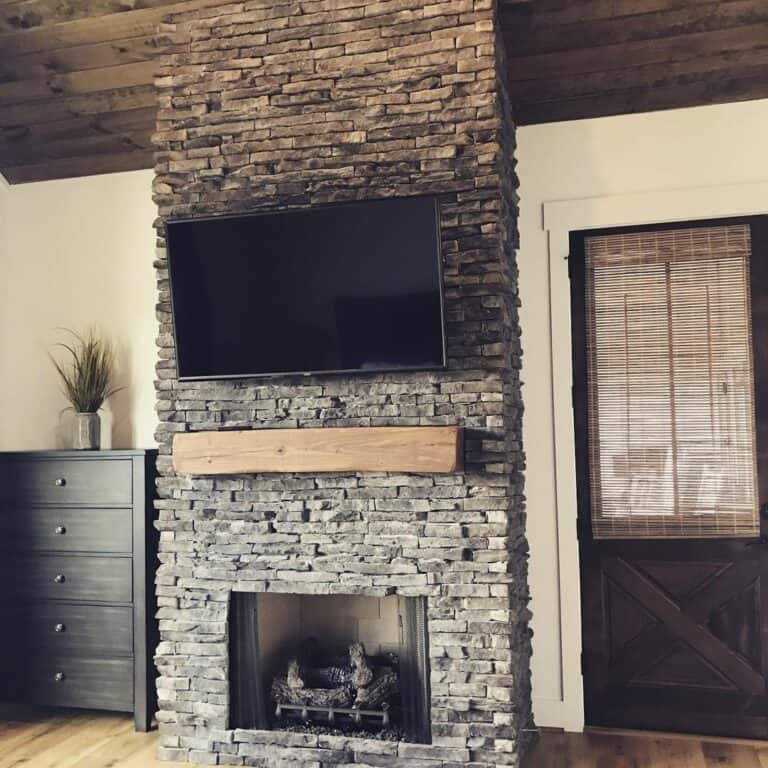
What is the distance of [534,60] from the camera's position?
11.5 ft

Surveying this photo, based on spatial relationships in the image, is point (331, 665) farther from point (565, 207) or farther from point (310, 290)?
point (565, 207)

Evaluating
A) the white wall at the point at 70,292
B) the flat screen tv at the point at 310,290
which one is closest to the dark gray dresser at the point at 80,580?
the white wall at the point at 70,292

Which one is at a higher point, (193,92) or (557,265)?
(193,92)

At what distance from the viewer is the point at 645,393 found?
11.8 ft

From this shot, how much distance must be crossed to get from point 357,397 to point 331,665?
1099 mm

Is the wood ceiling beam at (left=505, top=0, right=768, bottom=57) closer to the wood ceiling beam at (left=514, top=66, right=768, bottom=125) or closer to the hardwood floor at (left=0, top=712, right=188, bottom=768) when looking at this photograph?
the wood ceiling beam at (left=514, top=66, right=768, bottom=125)

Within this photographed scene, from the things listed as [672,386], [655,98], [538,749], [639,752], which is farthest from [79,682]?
[655,98]

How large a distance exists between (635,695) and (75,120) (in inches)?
139

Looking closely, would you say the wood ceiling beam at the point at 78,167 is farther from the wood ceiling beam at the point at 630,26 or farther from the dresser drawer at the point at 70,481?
the wood ceiling beam at the point at 630,26

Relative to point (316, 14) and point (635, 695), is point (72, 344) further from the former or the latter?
point (635, 695)

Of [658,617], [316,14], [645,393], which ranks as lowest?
[658,617]

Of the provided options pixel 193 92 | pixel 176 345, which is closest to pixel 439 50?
pixel 193 92

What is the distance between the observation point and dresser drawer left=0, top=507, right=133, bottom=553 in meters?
3.63

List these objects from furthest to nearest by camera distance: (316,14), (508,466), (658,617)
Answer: (658,617), (316,14), (508,466)
